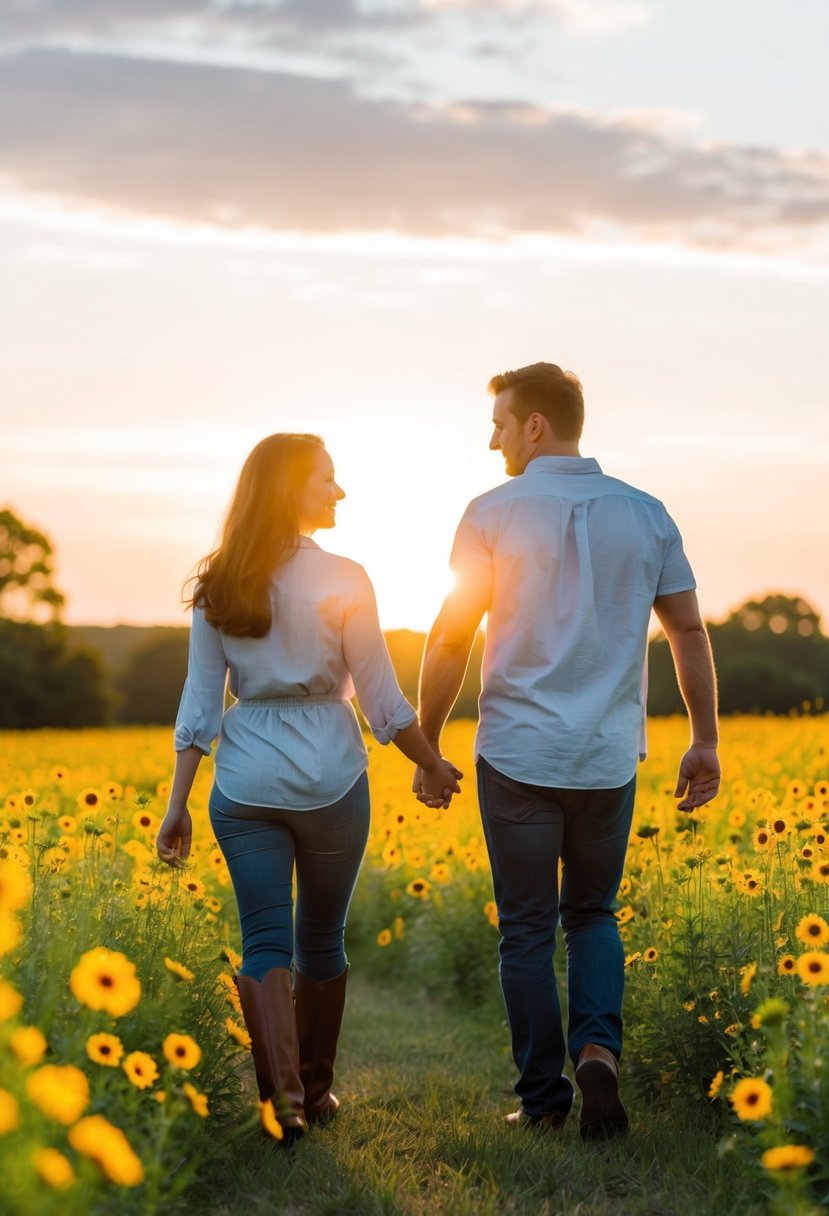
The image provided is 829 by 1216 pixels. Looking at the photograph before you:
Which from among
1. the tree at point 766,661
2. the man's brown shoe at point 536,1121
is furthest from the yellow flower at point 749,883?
the tree at point 766,661

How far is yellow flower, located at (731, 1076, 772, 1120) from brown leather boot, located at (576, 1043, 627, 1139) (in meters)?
1.36

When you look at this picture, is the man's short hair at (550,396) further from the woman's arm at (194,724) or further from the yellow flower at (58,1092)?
the yellow flower at (58,1092)

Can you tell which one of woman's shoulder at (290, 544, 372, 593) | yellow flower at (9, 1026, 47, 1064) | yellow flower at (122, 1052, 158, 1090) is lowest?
yellow flower at (122, 1052, 158, 1090)

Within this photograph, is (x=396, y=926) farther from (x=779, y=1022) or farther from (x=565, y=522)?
(x=779, y=1022)

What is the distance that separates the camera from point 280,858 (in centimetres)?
443

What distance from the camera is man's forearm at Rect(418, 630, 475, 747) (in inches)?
186

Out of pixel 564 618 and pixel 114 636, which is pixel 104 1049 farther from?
pixel 114 636

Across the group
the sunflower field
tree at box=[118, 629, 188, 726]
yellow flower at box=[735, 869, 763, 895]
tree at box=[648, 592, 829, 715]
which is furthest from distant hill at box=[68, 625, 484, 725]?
yellow flower at box=[735, 869, 763, 895]

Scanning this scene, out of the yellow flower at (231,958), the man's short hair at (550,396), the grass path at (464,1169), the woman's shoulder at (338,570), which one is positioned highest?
the man's short hair at (550,396)

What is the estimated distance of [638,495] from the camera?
475 centimetres

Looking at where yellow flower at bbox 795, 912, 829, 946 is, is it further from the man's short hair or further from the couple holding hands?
the man's short hair

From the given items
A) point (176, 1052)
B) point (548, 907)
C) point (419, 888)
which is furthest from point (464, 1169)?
point (419, 888)

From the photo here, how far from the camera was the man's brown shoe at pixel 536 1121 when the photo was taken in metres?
4.62

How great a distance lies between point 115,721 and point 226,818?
170ft
